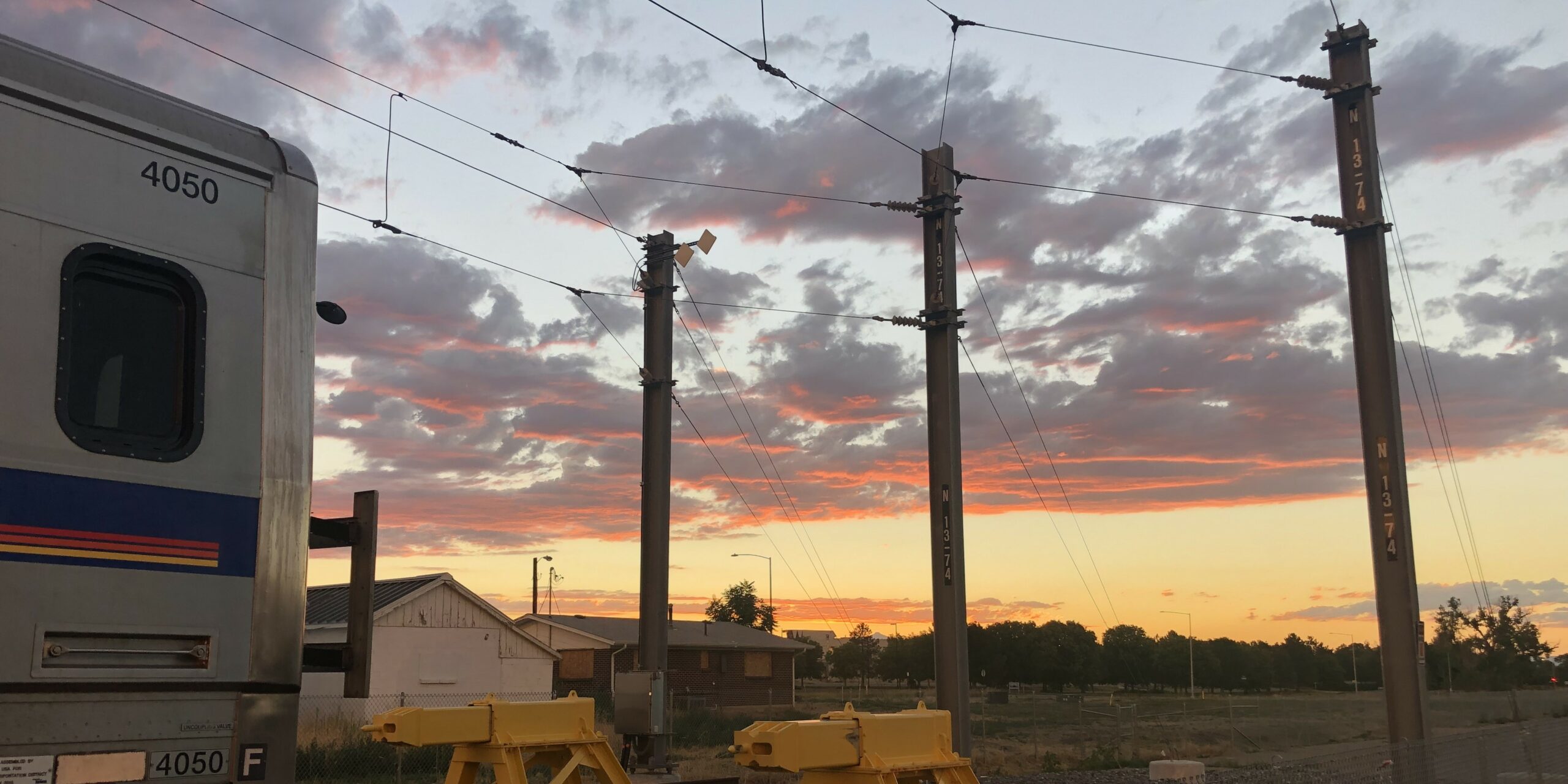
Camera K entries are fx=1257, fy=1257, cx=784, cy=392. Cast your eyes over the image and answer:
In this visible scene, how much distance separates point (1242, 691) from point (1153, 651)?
6680 mm

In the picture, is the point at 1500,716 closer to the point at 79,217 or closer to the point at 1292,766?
the point at 1292,766

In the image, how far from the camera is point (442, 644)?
3366cm

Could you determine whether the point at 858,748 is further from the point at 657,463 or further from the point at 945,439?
the point at 657,463

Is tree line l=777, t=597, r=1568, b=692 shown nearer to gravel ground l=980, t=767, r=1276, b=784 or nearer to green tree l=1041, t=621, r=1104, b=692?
green tree l=1041, t=621, r=1104, b=692

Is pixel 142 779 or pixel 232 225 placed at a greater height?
pixel 232 225

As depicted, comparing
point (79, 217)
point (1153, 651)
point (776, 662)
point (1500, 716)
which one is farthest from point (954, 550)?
point (1153, 651)

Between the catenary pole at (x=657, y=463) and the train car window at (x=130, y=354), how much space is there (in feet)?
48.6

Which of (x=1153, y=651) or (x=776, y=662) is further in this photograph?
(x=1153, y=651)

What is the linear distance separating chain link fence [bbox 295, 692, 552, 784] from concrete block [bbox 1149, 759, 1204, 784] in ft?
30.5

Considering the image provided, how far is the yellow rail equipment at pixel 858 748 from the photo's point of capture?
8102 mm

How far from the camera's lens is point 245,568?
14.4 ft

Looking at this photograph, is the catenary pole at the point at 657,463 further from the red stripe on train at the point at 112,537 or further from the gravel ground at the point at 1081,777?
the red stripe on train at the point at 112,537

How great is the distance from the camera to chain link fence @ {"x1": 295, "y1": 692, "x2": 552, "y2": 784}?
1880 cm

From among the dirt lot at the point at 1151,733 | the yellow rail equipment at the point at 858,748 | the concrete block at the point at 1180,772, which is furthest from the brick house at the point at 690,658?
the yellow rail equipment at the point at 858,748
